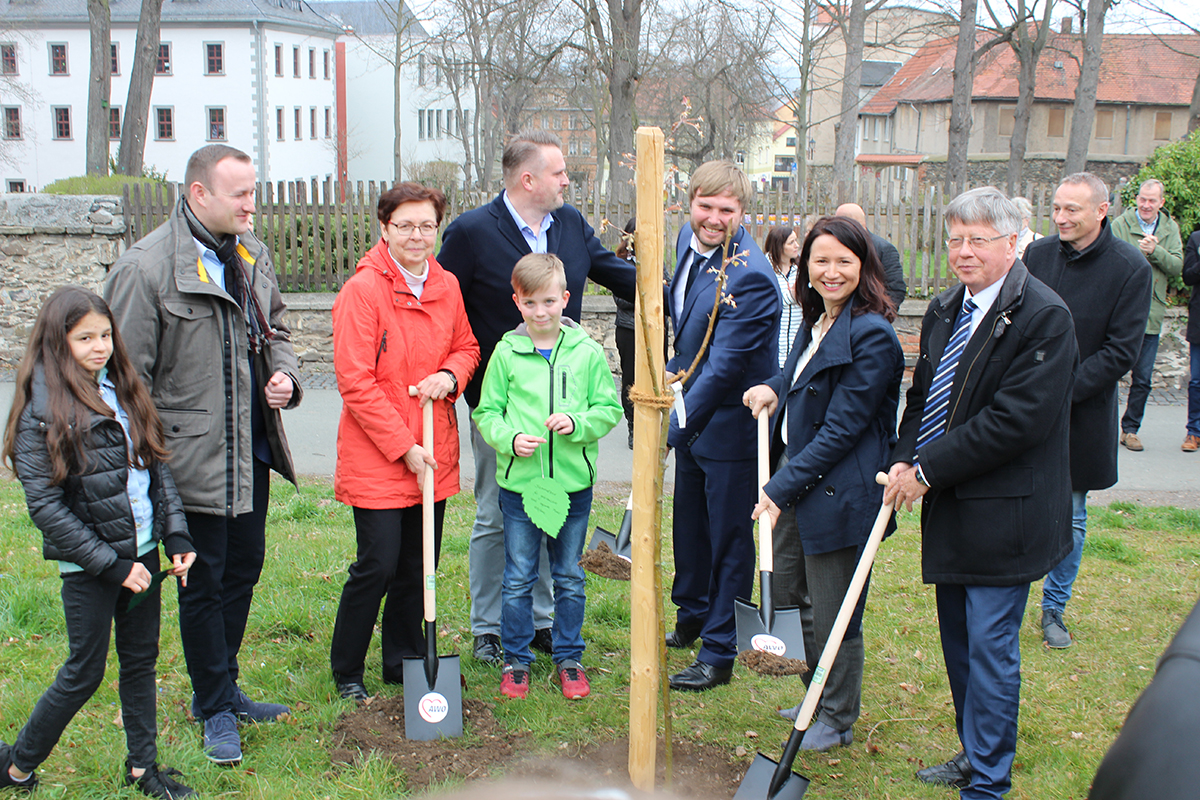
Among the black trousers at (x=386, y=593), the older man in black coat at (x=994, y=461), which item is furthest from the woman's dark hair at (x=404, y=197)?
the older man in black coat at (x=994, y=461)

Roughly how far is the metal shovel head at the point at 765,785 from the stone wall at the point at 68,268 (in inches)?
316

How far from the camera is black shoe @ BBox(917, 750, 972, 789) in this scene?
3369 millimetres

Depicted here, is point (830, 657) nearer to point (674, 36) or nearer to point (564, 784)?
point (564, 784)

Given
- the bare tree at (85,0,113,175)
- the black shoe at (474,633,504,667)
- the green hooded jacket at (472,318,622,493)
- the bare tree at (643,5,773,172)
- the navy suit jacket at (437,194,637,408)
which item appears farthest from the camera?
the bare tree at (643,5,773,172)

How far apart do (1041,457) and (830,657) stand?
934 millimetres

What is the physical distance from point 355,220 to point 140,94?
7.73 meters

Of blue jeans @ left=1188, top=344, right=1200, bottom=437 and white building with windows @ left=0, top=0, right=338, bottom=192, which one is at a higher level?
white building with windows @ left=0, top=0, right=338, bottom=192

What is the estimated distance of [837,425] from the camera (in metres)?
3.29

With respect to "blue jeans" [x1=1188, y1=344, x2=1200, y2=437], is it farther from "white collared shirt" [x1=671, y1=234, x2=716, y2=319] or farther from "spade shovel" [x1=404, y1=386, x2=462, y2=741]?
"spade shovel" [x1=404, y1=386, x2=462, y2=741]

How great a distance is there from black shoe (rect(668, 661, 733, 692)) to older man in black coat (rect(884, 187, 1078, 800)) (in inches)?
45.3

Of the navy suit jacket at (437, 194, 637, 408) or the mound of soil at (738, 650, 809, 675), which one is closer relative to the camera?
the mound of soil at (738, 650, 809, 675)

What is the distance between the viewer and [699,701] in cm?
395

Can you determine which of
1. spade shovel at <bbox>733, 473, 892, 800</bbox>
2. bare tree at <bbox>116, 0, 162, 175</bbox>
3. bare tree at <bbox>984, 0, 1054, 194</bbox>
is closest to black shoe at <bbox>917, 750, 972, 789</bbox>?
spade shovel at <bbox>733, 473, 892, 800</bbox>

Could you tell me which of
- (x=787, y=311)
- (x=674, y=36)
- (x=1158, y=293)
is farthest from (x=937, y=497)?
(x=674, y=36)
